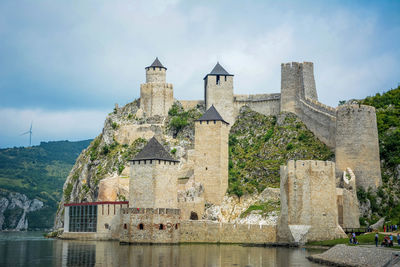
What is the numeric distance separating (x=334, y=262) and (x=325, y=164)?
12.3 metres

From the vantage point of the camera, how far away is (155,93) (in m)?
64.9

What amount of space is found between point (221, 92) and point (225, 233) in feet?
79.7

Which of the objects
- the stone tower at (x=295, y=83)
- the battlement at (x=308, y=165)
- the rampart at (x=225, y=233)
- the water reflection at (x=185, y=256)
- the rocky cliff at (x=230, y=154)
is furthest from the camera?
the stone tower at (x=295, y=83)

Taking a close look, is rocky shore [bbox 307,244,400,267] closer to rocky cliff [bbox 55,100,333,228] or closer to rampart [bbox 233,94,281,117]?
rocky cliff [bbox 55,100,333,228]

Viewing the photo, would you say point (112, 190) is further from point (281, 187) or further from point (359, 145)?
point (359, 145)

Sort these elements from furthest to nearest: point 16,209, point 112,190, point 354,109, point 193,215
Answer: point 16,209 → point 112,190 → point 193,215 → point 354,109

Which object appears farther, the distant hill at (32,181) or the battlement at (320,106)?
the distant hill at (32,181)

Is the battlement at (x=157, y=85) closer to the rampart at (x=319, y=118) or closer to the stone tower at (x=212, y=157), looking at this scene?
the stone tower at (x=212, y=157)

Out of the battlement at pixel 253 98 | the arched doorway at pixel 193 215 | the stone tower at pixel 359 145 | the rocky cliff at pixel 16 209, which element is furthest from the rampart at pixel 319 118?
the rocky cliff at pixel 16 209

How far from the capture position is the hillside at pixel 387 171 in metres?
44.6

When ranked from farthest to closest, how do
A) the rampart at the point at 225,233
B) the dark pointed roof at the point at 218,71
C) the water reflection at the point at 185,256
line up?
the dark pointed roof at the point at 218,71
the rampart at the point at 225,233
the water reflection at the point at 185,256

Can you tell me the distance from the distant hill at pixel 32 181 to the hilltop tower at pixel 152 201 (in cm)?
7314

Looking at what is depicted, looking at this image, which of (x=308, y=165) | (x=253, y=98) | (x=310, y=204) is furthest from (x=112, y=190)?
(x=253, y=98)

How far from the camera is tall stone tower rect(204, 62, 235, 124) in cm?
6338
